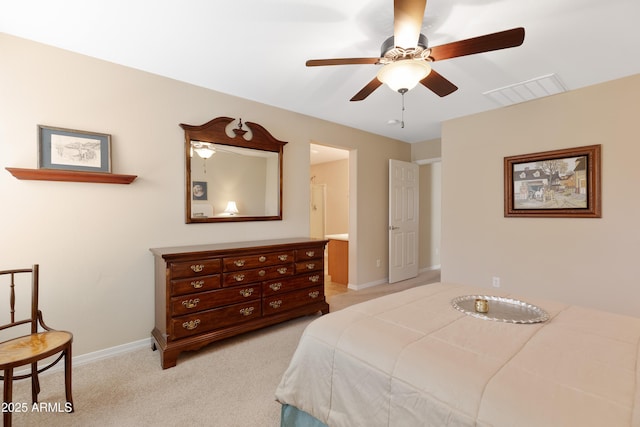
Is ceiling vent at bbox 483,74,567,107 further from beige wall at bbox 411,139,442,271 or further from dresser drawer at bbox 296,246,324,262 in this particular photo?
dresser drawer at bbox 296,246,324,262

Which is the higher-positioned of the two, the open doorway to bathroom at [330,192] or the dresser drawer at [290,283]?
the open doorway to bathroom at [330,192]

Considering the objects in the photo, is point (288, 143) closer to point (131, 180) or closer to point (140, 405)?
point (131, 180)

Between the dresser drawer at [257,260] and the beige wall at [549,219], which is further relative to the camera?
the beige wall at [549,219]

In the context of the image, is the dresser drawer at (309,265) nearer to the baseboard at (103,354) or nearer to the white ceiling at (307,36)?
the baseboard at (103,354)

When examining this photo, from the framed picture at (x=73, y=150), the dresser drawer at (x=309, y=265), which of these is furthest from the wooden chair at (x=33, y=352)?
the dresser drawer at (x=309, y=265)

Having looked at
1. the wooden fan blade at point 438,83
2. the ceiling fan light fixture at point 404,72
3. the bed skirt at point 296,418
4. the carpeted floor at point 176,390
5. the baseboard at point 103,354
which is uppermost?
the wooden fan blade at point 438,83

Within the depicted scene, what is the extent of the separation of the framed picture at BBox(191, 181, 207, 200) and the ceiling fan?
177 cm

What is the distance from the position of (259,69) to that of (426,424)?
2790 mm

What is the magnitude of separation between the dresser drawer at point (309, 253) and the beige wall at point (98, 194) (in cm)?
72

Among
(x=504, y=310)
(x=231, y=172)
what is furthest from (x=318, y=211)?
(x=504, y=310)

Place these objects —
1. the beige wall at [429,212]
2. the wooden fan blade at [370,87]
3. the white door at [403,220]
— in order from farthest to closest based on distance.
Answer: the beige wall at [429,212], the white door at [403,220], the wooden fan blade at [370,87]

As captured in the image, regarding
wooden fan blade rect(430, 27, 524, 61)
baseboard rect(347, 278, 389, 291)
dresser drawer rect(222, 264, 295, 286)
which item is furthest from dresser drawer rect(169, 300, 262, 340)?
wooden fan blade rect(430, 27, 524, 61)

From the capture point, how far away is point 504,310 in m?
1.69

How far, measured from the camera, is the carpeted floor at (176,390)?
176 centimetres
